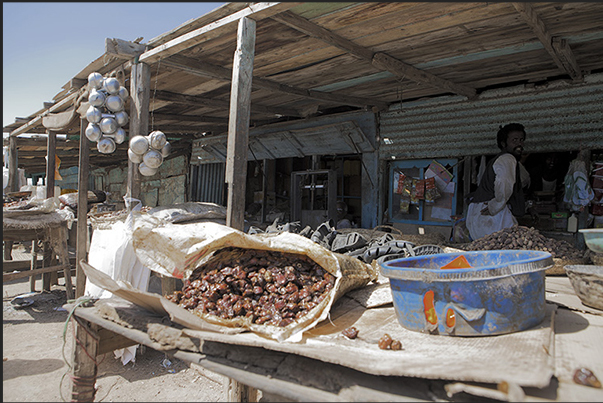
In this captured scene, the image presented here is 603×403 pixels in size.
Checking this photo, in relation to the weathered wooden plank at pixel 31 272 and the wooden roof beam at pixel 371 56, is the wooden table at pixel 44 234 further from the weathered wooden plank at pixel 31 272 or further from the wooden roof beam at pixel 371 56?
the wooden roof beam at pixel 371 56

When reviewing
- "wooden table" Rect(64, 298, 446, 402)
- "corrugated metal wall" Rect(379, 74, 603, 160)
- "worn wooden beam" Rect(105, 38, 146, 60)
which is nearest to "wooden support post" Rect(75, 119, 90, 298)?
"worn wooden beam" Rect(105, 38, 146, 60)

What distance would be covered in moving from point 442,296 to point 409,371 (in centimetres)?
61

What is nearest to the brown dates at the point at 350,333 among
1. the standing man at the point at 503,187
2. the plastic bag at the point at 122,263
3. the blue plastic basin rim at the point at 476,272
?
the blue plastic basin rim at the point at 476,272

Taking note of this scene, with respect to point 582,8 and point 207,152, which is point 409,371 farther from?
point 207,152

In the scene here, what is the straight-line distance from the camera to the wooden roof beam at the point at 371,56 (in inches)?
136

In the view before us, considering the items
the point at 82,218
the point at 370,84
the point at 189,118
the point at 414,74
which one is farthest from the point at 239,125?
the point at 189,118

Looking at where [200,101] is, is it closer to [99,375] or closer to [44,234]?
[44,234]

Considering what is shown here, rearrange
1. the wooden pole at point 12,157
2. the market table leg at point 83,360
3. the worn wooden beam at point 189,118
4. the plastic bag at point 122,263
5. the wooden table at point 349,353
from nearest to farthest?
the wooden table at point 349,353
the market table leg at point 83,360
the plastic bag at point 122,263
the worn wooden beam at point 189,118
the wooden pole at point 12,157

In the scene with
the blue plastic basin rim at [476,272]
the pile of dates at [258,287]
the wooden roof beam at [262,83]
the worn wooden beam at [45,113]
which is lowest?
the pile of dates at [258,287]

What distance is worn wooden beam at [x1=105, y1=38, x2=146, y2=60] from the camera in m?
4.66

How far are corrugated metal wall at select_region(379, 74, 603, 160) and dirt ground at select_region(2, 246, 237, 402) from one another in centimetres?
484

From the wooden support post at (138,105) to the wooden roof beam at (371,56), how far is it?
2.24m

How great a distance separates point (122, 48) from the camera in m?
4.68

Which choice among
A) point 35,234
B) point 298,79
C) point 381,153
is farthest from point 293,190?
point 35,234
